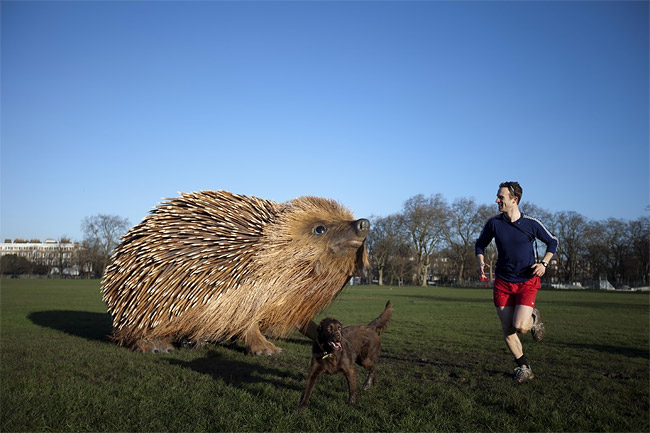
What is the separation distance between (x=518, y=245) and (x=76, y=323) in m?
12.6

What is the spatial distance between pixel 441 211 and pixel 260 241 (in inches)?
2666

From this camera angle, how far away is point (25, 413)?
15.4 feet

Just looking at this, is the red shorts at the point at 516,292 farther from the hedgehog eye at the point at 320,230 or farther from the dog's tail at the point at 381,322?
the hedgehog eye at the point at 320,230

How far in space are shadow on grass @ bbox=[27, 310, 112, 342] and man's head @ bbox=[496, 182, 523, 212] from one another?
8.62 m

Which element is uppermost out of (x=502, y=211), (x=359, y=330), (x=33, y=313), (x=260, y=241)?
(x=502, y=211)

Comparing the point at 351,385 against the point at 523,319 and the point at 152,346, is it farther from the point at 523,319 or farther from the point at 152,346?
the point at 152,346

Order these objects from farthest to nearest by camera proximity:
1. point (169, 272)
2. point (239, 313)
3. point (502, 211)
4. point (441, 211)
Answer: point (441, 211)
point (169, 272)
point (239, 313)
point (502, 211)

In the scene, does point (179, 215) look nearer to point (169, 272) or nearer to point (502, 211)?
point (169, 272)

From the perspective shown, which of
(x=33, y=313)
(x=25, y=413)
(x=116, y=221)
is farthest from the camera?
(x=116, y=221)

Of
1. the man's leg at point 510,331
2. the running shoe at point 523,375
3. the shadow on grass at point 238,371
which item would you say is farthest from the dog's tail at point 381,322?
the running shoe at point 523,375

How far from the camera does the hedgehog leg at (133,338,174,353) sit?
8.29m

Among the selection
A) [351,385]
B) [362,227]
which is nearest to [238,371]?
[351,385]

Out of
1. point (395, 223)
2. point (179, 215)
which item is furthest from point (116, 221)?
point (179, 215)

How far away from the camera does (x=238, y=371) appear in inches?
271
